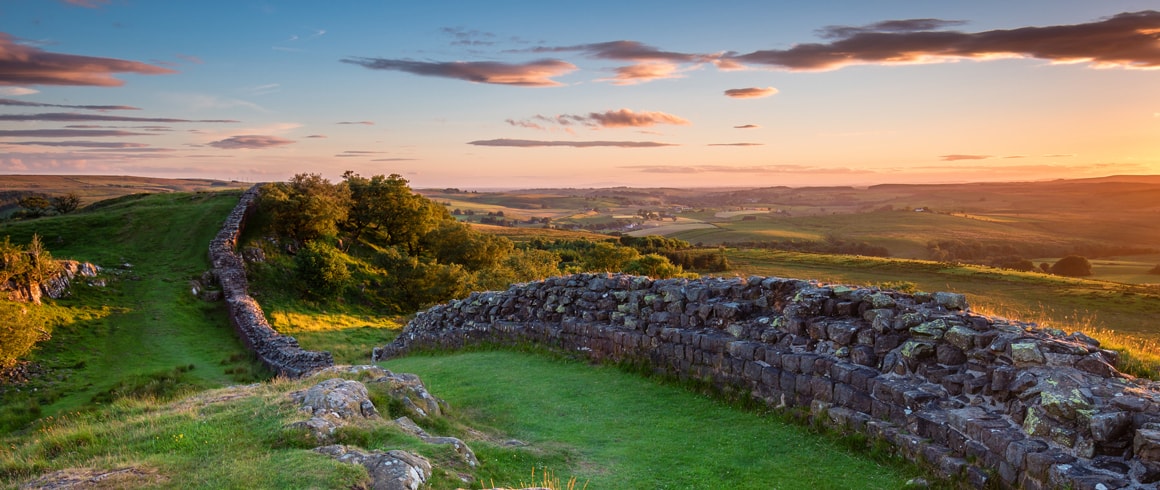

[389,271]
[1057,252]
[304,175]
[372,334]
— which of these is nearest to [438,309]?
→ [372,334]

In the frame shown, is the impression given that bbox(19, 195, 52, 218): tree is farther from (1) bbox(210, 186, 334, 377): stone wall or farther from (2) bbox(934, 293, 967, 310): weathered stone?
(2) bbox(934, 293, 967, 310): weathered stone

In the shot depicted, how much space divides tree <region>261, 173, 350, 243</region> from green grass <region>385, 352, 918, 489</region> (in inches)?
1248

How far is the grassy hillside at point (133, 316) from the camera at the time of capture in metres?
20.4

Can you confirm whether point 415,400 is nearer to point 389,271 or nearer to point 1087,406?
point 1087,406

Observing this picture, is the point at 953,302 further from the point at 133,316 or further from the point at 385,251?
the point at 385,251

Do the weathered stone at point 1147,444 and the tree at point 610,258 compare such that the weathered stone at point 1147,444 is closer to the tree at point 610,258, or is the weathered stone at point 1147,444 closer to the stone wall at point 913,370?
the stone wall at point 913,370

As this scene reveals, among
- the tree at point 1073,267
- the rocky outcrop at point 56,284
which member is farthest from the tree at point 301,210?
the tree at point 1073,267

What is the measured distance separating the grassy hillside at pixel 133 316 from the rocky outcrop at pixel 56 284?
1.56 feet

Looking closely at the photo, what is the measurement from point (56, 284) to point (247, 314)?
7959 mm

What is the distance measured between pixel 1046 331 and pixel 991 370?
1.20 meters

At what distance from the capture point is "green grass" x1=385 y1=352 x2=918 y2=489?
748 centimetres

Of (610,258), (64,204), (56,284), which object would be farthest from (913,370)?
(64,204)

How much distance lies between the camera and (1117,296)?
94.8ft

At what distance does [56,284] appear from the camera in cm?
2603
